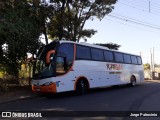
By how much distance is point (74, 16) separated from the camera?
2628 cm

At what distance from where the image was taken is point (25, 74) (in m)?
24.2

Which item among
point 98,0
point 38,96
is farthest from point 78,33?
point 38,96

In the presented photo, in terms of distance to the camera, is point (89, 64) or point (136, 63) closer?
point (89, 64)

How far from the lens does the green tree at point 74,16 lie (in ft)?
80.1

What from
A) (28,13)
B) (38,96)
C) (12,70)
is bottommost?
(38,96)

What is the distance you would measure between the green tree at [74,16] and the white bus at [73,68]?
174 inches

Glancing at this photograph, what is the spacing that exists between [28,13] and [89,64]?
207 inches

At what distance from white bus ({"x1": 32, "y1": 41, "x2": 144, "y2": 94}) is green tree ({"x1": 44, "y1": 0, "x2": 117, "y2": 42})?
14.5ft

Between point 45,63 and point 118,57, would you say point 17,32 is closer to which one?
point 45,63

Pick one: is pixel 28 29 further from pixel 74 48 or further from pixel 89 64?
pixel 89 64

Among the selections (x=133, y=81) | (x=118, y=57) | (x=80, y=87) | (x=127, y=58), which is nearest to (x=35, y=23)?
(x=80, y=87)

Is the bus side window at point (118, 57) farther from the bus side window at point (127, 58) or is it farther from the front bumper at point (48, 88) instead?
the front bumper at point (48, 88)

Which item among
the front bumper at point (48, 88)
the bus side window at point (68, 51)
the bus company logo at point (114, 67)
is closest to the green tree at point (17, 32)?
the bus side window at point (68, 51)

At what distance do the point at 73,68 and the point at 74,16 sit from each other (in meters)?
9.78
